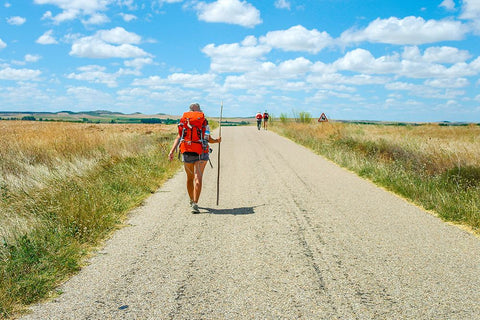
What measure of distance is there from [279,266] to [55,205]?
4158mm

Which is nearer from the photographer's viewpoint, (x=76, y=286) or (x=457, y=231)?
(x=76, y=286)

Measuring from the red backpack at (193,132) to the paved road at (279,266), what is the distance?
3.95 ft

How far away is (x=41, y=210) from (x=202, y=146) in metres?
2.88

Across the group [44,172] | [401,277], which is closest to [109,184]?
[44,172]

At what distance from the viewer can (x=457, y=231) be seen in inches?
245

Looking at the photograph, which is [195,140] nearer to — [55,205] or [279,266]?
[55,205]

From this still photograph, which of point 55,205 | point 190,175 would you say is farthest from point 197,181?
point 55,205

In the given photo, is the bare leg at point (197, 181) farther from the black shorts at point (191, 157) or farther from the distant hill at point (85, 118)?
the distant hill at point (85, 118)

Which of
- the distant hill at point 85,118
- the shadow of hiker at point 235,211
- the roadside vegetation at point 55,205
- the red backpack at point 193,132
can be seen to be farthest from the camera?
the distant hill at point 85,118

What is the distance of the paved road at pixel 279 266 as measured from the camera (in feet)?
12.0

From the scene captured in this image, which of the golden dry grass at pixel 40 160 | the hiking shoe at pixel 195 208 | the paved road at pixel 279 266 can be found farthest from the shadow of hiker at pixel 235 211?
the golden dry grass at pixel 40 160

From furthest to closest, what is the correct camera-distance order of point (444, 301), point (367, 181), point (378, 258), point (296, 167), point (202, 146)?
1. point (296, 167)
2. point (367, 181)
3. point (202, 146)
4. point (378, 258)
5. point (444, 301)

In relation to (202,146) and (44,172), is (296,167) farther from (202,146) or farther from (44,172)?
(44,172)

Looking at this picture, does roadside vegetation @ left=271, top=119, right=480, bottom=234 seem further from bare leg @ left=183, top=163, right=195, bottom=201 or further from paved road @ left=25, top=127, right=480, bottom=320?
bare leg @ left=183, top=163, right=195, bottom=201
